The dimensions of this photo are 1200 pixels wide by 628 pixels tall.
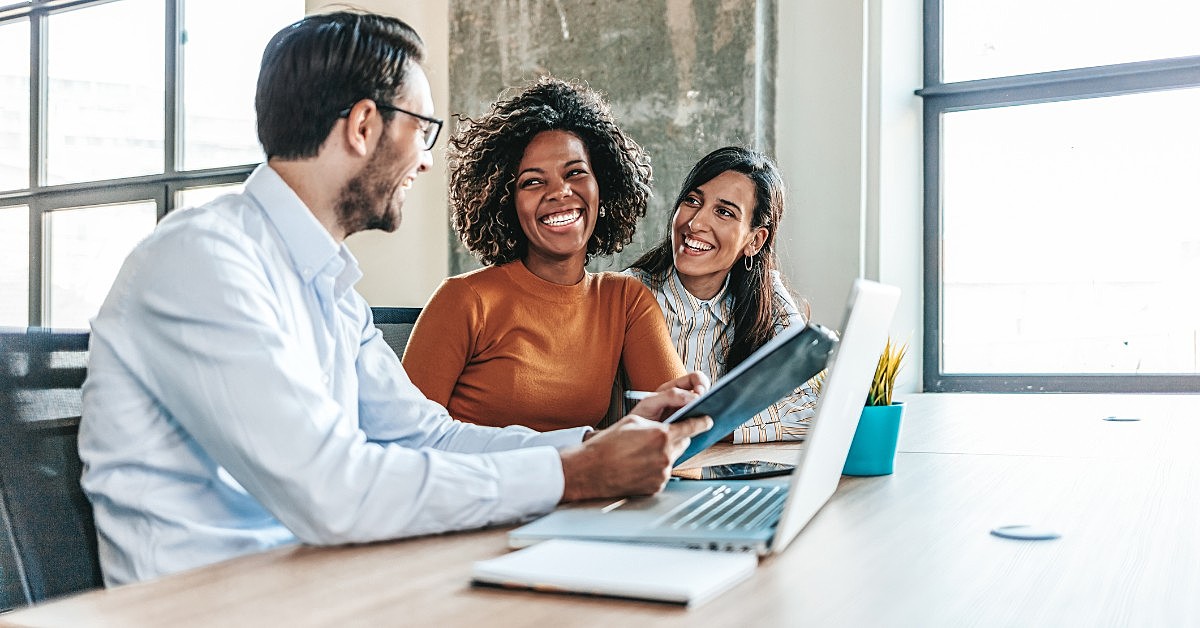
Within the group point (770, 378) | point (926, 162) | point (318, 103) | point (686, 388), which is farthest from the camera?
point (926, 162)

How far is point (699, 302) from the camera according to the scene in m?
2.41

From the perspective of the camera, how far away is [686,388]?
5.11ft

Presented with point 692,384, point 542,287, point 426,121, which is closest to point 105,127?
point 542,287

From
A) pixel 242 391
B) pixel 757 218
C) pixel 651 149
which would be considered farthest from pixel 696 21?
pixel 242 391

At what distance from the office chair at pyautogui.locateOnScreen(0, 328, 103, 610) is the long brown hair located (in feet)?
4.78

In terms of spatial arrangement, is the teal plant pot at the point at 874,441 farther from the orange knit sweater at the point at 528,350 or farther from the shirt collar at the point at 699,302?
the shirt collar at the point at 699,302

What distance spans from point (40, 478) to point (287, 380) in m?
0.32

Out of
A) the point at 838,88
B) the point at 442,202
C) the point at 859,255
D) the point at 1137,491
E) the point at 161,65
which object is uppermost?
the point at 161,65

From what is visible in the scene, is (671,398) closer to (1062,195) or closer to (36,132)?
(1062,195)

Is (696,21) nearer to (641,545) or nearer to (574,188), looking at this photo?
(574,188)

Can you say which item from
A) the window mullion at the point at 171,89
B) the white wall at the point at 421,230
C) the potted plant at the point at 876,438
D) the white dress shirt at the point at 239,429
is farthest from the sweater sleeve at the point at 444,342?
A: the window mullion at the point at 171,89

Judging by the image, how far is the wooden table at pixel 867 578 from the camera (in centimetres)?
77

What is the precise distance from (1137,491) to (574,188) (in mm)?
1232

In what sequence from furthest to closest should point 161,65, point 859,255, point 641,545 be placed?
point 161,65 → point 859,255 → point 641,545
